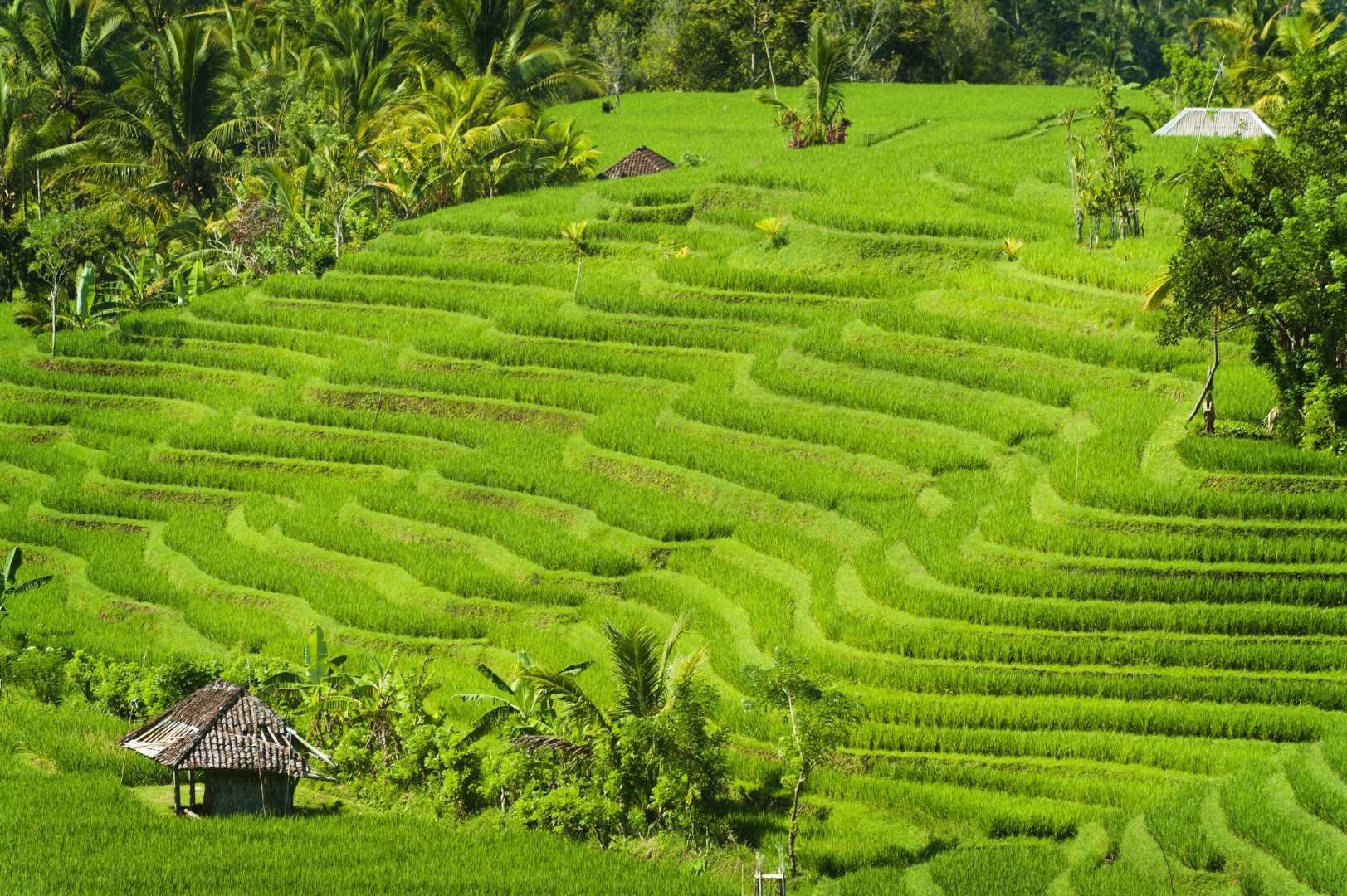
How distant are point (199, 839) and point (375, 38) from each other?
821 inches

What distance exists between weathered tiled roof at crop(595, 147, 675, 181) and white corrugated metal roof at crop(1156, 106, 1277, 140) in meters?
9.33

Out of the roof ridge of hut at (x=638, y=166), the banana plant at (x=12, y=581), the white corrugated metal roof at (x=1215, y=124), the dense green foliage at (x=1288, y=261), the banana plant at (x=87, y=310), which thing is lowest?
the banana plant at (x=12, y=581)

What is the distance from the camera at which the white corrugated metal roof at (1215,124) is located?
79.0 feet

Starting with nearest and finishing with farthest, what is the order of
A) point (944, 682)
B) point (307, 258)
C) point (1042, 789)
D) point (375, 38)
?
point (1042, 789) < point (944, 682) < point (307, 258) < point (375, 38)

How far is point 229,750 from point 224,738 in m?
0.11

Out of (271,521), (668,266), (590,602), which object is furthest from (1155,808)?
(668,266)

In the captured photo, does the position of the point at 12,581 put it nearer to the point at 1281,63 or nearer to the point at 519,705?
the point at 519,705

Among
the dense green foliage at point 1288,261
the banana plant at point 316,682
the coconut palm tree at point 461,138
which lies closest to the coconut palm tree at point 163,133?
the coconut palm tree at point 461,138

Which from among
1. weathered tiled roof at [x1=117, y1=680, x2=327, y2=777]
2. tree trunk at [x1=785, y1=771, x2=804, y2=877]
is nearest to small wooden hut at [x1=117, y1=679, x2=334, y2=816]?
weathered tiled roof at [x1=117, y1=680, x2=327, y2=777]

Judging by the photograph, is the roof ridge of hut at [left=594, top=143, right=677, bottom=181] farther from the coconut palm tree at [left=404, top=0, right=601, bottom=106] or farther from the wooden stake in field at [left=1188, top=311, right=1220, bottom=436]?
the wooden stake in field at [left=1188, top=311, right=1220, bottom=436]

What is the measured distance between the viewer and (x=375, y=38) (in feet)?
97.4

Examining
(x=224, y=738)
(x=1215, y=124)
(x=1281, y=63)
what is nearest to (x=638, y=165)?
(x=1215, y=124)

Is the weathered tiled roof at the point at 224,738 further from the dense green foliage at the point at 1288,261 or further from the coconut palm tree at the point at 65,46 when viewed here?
the coconut palm tree at the point at 65,46

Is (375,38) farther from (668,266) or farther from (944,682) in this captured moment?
(944,682)
